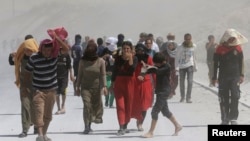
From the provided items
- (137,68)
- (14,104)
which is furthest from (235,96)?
(14,104)

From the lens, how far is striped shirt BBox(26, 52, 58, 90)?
9.73 meters

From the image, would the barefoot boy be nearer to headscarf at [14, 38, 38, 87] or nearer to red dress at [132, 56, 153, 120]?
red dress at [132, 56, 153, 120]

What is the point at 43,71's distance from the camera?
383 inches

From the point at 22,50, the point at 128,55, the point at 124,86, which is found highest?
the point at 22,50

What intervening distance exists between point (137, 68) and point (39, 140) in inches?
87.4

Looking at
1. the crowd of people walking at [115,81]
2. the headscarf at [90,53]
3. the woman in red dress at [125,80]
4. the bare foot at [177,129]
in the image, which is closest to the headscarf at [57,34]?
the crowd of people walking at [115,81]

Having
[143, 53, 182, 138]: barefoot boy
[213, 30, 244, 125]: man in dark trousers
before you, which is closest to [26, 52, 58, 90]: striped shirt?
[143, 53, 182, 138]: barefoot boy

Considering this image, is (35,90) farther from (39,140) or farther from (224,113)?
(224,113)

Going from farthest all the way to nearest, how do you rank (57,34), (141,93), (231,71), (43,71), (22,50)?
(231,71) → (141,93) → (22,50) → (57,34) → (43,71)

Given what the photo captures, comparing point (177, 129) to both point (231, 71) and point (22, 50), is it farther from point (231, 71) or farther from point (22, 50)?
point (22, 50)

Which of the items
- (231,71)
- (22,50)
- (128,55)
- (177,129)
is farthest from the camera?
(231,71)

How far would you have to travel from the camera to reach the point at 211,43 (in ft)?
67.2

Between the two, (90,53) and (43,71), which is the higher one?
(90,53)

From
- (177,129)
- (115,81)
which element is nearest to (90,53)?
(115,81)
